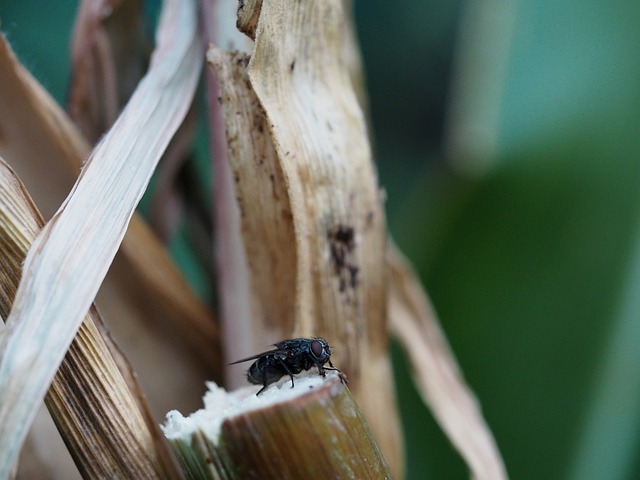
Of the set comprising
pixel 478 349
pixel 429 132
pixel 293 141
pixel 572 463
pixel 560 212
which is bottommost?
pixel 572 463

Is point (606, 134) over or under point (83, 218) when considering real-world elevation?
under

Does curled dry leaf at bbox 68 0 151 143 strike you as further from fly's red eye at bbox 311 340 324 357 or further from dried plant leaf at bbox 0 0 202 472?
fly's red eye at bbox 311 340 324 357

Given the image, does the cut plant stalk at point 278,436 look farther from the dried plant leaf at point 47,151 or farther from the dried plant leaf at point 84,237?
the dried plant leaf at point 47,151

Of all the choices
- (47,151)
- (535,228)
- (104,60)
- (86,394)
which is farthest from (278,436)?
(535,228)

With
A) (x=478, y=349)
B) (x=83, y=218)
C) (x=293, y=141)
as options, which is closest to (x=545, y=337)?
(x=478, y=349)

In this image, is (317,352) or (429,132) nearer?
(317,352)

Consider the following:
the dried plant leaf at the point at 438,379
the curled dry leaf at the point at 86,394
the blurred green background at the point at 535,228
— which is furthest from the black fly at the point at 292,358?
the blurred green background at the point at 535,228

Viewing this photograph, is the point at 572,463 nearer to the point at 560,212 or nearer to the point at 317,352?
the point at 560,212

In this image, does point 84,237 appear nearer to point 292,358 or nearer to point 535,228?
point 292,358
